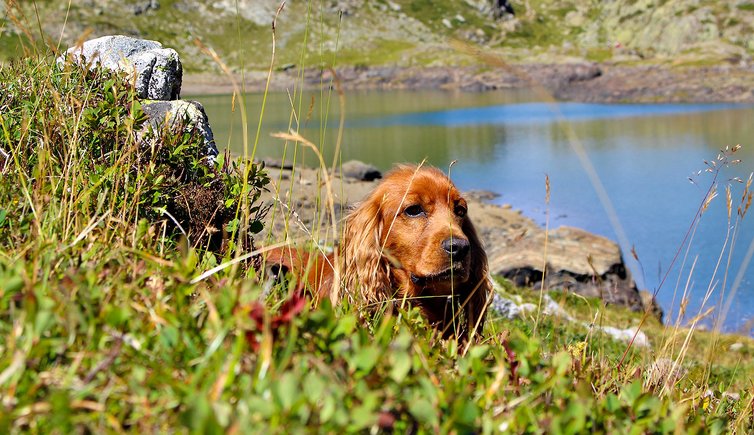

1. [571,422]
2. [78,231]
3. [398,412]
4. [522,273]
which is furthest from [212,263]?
[522,273]

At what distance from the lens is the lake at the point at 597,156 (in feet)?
55.5

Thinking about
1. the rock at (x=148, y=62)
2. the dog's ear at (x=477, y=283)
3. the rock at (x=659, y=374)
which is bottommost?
the dog's ear at (x=477, y=283)

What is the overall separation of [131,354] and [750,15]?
4755 inches

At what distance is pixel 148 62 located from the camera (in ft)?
18.6

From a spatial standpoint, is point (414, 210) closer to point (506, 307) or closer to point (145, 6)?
point (506, 307)

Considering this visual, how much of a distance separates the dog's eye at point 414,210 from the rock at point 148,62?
7.59 feet

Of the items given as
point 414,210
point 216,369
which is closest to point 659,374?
point 414,210

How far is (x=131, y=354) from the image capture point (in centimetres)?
144

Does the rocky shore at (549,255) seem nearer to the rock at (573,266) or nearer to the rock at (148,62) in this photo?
the rock at (573,266)

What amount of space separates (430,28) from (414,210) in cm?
14956

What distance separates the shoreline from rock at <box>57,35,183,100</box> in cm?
4343

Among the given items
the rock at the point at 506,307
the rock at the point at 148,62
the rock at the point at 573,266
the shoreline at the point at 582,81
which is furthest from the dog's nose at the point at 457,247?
the shoreline at the point at 582,81

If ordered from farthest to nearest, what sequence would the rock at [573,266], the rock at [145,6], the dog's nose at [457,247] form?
1. the rock at [145,6]
2. the rock at [573,266]
3. the dog's nose at [457,247]

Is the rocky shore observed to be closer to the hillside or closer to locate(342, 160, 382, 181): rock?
locate(342, 160, 382, 181): rock
